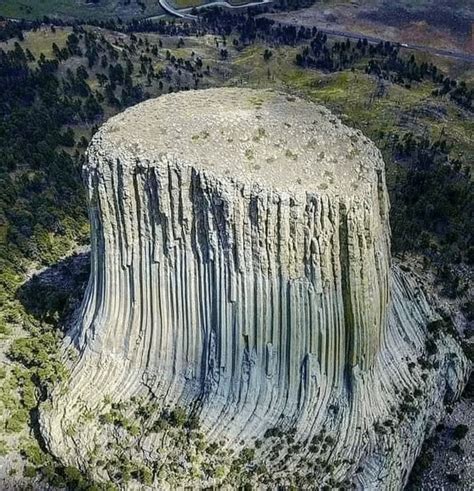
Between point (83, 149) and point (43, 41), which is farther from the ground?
point (43, 41)

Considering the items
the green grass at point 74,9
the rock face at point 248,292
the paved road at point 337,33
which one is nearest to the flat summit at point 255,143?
the rock face at point 248,292

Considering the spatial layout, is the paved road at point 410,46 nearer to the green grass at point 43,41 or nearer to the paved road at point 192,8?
the paved road at point 192,8

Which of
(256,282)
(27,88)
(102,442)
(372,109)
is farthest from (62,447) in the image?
(372,109)

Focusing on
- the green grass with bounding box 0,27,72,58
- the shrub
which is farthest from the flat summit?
the green grass with bounding box 0,27,72,58

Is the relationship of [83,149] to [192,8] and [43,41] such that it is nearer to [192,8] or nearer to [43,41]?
[43,41]

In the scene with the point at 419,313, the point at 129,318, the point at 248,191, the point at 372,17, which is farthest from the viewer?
the point at 372,17

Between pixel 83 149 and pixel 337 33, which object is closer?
pixel 83 149

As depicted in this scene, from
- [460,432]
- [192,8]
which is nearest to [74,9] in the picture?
[192,8]

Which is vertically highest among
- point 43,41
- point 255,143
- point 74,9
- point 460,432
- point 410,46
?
point 255,143

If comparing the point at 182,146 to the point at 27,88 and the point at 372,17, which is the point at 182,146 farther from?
the point at 372,17
